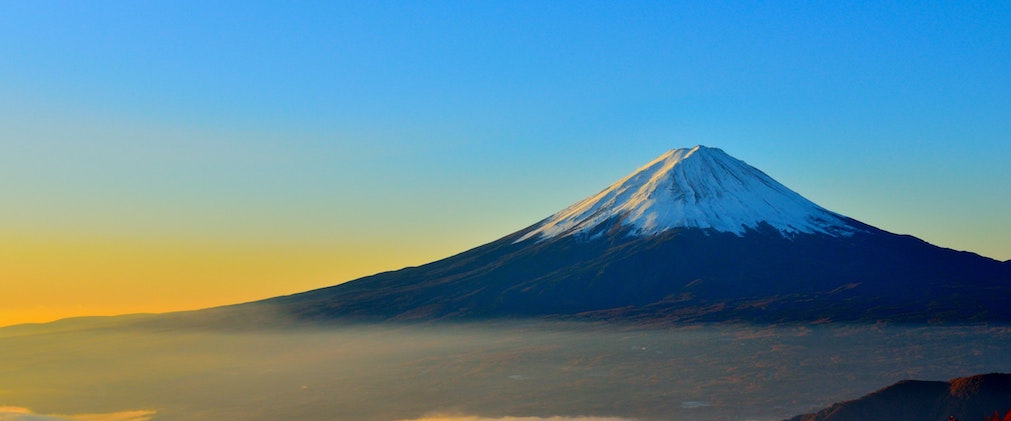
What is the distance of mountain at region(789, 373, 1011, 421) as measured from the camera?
299ft

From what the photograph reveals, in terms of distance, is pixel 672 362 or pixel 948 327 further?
pixel 948 327

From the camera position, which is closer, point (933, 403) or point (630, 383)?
point (933, 403)

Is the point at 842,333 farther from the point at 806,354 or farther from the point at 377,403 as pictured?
the point at 377,403

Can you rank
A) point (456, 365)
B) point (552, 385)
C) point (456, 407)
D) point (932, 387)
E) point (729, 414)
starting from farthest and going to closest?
1. point (456, 365)
2. point (552, 385)
3. point (456, 407)
4. point (729, 414)
5. point (932, 387)

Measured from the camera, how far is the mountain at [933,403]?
3588 inches

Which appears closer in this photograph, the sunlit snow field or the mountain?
the mountain

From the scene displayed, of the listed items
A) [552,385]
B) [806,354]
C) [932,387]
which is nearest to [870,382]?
[806,354]

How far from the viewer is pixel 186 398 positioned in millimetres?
197250

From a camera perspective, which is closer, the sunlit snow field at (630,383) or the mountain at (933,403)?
the mountain at (933,403)

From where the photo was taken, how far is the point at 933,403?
9356cm

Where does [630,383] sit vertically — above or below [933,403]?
above

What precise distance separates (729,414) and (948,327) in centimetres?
7121

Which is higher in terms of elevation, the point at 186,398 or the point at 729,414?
the point at 186,398

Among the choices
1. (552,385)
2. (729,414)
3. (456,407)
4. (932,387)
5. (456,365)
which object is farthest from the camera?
(456,365)
